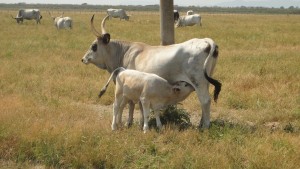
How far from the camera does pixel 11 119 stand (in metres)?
7.54

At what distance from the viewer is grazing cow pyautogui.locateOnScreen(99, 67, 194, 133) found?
7.21m

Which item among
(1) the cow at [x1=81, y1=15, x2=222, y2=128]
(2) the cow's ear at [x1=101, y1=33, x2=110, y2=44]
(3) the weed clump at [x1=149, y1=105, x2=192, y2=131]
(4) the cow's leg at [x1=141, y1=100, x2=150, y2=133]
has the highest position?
(2) the cow's ear at [x1=101, y1=33, x2=110, y2=44]

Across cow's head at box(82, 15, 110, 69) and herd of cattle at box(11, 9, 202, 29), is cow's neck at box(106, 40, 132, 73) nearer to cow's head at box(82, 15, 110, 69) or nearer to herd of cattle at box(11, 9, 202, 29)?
cow's head at box(82, 15, 110, 69)

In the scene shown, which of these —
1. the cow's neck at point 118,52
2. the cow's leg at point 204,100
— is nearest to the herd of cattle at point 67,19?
the cow's neck at point 118,52

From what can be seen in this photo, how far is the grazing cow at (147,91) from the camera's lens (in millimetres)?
7207

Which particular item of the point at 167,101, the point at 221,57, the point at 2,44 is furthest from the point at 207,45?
the point at 2,44

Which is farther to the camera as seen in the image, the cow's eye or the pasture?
the cow's eye

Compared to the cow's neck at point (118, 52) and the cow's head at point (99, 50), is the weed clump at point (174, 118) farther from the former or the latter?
the cow's head at point (99, 50)

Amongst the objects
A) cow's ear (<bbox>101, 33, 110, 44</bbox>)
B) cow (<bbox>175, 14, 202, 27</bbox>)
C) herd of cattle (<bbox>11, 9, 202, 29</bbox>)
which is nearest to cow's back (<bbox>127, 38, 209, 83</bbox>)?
cow's ear (<bbox>101, 33, 110, 44</bbox>)

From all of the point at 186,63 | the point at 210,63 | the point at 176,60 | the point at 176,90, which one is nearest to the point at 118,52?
the point at 176,60

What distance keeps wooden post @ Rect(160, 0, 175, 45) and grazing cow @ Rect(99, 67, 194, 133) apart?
1.80 metres

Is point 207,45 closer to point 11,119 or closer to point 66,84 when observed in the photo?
point 11,119

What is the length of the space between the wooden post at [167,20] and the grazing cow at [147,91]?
5.90 ft

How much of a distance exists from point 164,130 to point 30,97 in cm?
426
